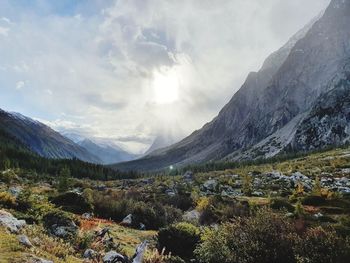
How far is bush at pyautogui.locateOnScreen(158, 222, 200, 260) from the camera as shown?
2445cm

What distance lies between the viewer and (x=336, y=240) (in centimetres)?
1622

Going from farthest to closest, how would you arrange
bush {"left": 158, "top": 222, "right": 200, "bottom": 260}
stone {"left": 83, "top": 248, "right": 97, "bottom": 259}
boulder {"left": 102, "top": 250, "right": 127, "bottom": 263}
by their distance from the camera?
bush {"left": 158, "top": 222, "right": 200, "bottom": 260} → stone {"left": 83, "top": 248, "right": 97, "bottom": 259} → boulder {"left": 102, "top": 250, "right": 127, "bottom": 263}

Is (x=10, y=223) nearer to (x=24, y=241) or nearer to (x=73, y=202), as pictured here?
(x=24, y=241)

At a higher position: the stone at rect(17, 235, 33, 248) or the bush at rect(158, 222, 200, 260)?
the stone at rect(17, 235, 33, 248)

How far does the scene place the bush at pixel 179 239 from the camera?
24.5 metres

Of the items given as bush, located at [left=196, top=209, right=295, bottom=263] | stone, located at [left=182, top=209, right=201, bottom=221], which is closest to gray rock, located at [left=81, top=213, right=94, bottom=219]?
stone, located at [left=182, top=209, right=201, bottom=221]

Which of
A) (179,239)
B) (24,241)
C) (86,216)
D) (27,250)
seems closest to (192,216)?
(86,216)

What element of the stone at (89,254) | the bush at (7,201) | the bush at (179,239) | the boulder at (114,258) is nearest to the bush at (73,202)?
the bush at (7,201)

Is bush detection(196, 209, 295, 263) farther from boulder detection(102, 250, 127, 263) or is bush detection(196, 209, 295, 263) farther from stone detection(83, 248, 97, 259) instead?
stone detection(83, 248, 97, 259)

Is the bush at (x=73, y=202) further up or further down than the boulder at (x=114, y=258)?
further up

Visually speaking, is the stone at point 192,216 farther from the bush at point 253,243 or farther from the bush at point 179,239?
the bush at point 253,243

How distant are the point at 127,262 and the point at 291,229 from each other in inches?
307

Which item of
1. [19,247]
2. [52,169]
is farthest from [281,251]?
[52,169]

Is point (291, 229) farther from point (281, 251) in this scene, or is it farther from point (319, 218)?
point (319, 218)
